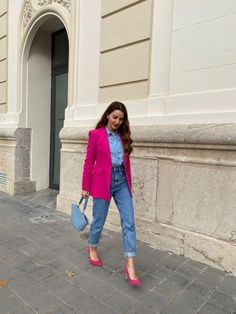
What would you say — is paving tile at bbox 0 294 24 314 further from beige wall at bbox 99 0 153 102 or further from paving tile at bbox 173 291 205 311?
beige wall at bbox 99 0 153 102

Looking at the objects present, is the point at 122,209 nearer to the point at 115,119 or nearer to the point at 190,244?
the point at 115,119

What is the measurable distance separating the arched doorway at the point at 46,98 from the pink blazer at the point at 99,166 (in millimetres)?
3910

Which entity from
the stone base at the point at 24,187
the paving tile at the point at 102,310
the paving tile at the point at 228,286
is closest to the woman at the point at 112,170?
the paving tile at the point at 102,310

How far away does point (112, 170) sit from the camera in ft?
9.25

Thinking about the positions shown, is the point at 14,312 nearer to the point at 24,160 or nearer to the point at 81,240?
the point at 81,240

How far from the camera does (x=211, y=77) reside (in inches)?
126

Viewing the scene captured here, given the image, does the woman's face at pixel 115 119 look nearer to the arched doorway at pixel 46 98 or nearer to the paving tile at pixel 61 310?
the paving tile at pixel 61 310

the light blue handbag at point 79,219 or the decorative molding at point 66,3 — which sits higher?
the decorative molding at point 66,3

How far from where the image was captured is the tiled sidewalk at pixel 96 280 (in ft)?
7.86

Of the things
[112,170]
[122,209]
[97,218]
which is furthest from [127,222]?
[112,170]

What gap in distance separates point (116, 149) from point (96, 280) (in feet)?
4.15

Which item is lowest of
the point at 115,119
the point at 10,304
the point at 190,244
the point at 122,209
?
the point at 10,304

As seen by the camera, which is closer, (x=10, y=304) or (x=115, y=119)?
(x=10, y=304)

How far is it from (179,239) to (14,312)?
1911 mm
